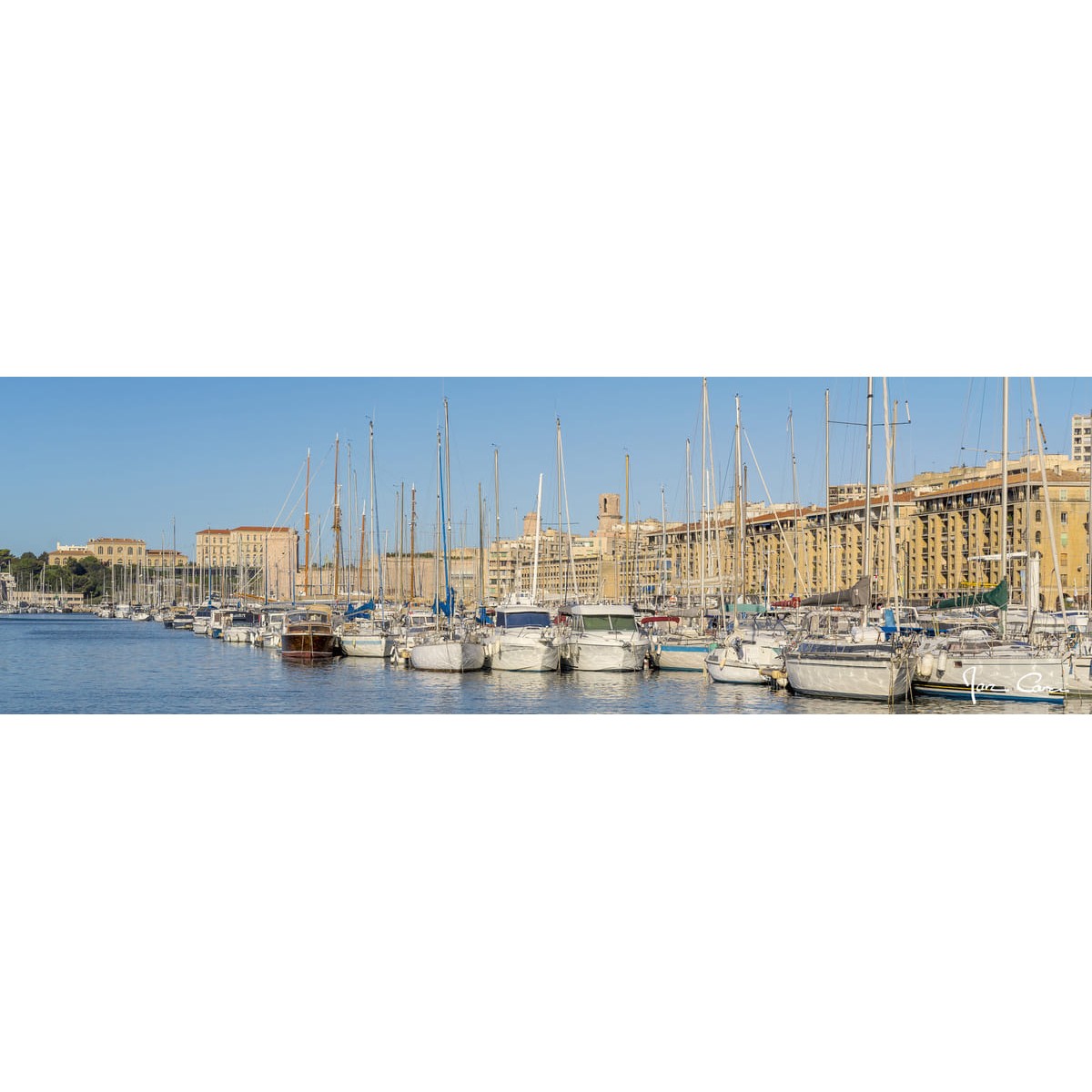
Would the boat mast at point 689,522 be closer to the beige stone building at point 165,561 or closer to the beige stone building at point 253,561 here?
the beige stone building at point 253,561

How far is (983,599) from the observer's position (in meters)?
18.4

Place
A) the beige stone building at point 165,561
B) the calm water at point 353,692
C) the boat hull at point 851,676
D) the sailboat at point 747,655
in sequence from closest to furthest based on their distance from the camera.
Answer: the calm water at point 353,692 < the boat hull at point 851,676 < the sailboat at point 747,655 < the beige stone building at point 165,561

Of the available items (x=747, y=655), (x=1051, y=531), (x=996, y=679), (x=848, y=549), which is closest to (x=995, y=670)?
(x=996, y=679)

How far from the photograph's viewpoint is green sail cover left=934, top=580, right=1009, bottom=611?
16.3m

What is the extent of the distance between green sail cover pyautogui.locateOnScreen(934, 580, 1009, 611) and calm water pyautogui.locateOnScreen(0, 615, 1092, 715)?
264 centimetres

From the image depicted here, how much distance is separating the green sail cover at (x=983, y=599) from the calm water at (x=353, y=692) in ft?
8.68

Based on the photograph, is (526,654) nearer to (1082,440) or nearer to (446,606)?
(446,606)

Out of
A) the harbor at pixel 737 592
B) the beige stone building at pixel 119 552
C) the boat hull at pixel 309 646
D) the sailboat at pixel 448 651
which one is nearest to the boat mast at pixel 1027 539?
the harbor at pixel 737 592

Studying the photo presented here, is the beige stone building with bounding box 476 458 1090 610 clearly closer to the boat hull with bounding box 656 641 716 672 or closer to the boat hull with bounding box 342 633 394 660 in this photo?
the boat hull with bounding box 656 641 716 672

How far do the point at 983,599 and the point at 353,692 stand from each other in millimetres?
9003

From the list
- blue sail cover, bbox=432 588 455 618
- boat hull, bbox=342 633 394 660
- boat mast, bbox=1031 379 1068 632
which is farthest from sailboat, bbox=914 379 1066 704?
boat hull, bbox=342 633 394 660

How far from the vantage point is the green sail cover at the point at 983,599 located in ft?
53.4
